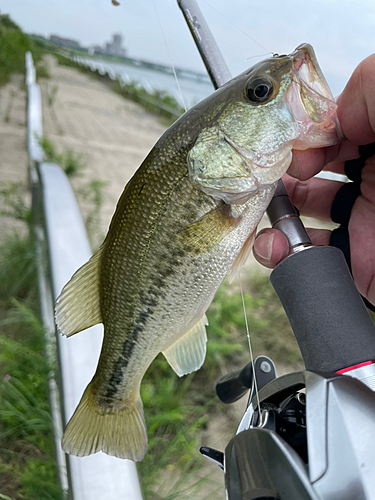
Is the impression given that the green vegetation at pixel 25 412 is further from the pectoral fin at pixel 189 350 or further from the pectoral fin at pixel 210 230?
the pectoral fin at pixel 210 230

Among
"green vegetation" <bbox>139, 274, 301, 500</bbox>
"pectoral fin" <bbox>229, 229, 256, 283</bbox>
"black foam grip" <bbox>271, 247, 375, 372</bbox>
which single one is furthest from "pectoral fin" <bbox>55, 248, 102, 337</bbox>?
"green vegetation" <bbox>139, 274, 301, 500</bbox>

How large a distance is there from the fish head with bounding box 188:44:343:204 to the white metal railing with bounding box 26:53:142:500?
0.73 m

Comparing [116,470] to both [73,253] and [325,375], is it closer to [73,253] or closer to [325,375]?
[325,375]

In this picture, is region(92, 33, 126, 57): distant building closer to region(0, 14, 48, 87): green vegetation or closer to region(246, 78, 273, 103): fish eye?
region(246, 78, 273, 103): fish eye

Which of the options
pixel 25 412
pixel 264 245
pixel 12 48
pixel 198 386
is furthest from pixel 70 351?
pixel 12 48

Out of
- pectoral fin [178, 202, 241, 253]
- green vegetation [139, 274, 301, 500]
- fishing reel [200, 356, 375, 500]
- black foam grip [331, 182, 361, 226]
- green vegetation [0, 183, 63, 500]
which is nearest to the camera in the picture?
fishing reel [200, 356, 375, 500]

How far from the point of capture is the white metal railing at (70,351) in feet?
3.21

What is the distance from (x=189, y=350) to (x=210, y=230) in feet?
1.31

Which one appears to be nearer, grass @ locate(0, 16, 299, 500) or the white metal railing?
the white metal railing

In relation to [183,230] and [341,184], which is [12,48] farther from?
[183,230]

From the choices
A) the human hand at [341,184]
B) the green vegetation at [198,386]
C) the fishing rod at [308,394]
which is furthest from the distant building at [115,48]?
the green vegetation at [198,386]

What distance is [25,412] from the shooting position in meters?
1.90

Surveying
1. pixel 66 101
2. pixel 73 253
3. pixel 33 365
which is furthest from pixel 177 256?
pixel 66 101

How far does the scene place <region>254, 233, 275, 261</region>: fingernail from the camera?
0.99m
